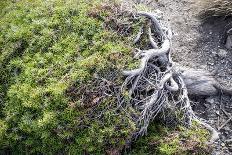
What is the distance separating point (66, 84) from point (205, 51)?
272cm

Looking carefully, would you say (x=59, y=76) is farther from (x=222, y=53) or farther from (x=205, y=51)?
(x=222, y=53)

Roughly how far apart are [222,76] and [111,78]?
213cm

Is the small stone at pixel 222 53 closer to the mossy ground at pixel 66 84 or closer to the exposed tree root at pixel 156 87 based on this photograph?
the exposed tree root at pixel 156 87

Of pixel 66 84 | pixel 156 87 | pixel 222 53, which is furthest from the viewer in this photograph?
pixel 222 53

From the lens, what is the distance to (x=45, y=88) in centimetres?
511

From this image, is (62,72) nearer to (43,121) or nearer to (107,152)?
(43,121)

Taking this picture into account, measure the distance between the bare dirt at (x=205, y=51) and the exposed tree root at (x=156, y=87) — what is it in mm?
393

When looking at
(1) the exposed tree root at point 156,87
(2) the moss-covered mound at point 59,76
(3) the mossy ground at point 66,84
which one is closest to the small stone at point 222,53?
(1) the exposed tree root at point 156,87

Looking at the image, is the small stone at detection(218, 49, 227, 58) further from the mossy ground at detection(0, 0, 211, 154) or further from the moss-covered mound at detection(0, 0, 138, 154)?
the moss-covered mound at detection(0, 0, 138, 154)

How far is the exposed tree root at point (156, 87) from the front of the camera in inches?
201

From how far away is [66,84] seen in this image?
5.05 meters

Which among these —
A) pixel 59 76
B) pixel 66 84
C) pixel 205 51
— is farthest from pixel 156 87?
pixel 205 51

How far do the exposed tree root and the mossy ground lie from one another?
0.53 ft

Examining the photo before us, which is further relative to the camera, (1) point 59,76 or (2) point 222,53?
(2) point 222,53
